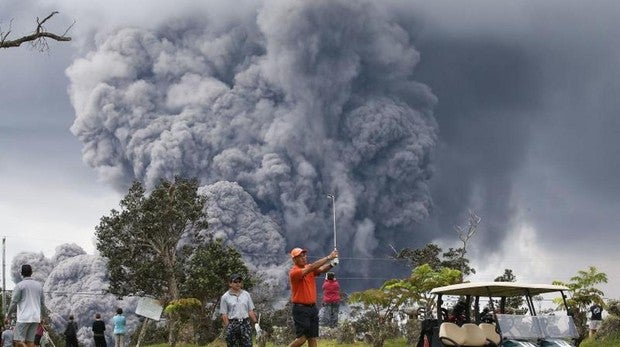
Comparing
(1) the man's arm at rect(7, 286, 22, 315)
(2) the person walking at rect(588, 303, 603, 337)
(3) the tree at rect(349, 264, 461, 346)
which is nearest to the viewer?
(1) the man's arm at rect(7, 286, 22, 315)

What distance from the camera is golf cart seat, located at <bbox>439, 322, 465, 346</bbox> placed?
16.5m

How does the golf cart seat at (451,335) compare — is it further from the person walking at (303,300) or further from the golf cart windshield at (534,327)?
the person walking at (303,300)

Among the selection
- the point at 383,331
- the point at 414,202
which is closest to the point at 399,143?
the point at 414,202

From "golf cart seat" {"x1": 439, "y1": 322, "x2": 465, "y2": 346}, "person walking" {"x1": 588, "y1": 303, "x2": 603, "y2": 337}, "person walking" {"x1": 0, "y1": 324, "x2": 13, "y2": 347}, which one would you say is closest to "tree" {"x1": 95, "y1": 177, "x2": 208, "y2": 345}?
"person walking" {"x1": 588, "y1": 303, "x2": 603, "y2": 337}

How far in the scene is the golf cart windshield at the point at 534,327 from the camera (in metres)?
16.6

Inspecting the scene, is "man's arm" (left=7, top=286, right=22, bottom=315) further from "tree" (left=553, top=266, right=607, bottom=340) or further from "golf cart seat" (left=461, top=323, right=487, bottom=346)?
"tree" (left=553, top=266, right=607, bottom=340)

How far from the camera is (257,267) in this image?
166 metres

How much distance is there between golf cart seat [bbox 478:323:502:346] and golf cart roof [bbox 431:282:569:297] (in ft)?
2.83

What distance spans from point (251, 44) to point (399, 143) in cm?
3753

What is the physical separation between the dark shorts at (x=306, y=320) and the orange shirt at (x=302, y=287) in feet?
0.40

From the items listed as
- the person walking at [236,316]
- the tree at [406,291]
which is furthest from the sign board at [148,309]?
the person walking at [236,316]

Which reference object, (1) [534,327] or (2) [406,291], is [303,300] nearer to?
(1) [534,327]

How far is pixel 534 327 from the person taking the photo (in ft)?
55.1

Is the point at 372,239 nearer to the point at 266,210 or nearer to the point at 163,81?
the point at 266,210
